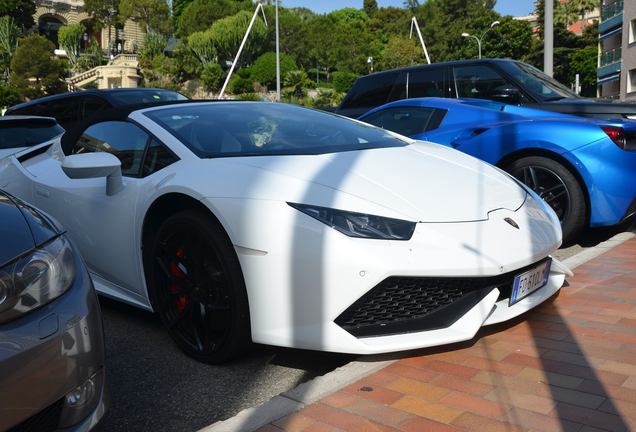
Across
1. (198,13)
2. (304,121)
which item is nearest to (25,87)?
(198,13)

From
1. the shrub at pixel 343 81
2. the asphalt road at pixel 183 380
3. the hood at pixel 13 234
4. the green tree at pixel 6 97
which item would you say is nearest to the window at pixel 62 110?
the asphalt road at pixel 183 380

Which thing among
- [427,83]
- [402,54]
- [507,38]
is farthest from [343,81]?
[427,83]

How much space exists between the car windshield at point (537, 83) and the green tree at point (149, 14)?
254 ft

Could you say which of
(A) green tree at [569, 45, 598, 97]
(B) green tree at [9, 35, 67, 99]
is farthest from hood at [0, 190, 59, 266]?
(A) green tree at [569, 45, 598, 97]

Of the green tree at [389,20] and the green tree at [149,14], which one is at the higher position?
the green tree at [389,20]

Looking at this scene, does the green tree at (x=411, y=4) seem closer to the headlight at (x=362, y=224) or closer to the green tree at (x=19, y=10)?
the green tree at (x=19, y=10)

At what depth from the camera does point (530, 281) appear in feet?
8.80

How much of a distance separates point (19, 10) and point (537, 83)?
263ft

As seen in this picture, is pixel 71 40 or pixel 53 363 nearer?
pixel 53 363

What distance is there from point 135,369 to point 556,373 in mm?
1851

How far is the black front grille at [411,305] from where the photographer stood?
2309 millimetres

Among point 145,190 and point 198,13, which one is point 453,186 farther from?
point 198,13

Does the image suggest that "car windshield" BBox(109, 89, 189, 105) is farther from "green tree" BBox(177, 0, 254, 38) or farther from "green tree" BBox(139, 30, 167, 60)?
"green tree" BBox(177, 0, 254, 38)

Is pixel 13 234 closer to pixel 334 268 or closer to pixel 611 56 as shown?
pixel 334 268
